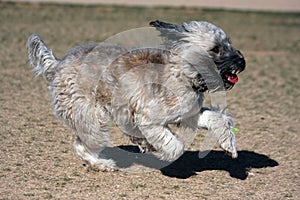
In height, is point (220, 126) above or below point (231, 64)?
below

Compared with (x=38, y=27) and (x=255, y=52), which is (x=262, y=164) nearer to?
(x=255, y=52)

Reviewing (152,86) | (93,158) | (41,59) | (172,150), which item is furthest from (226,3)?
(172,150)

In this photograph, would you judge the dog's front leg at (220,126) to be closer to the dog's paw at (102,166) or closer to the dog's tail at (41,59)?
the dog's paw at (102,166)

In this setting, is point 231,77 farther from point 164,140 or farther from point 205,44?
point 164,140

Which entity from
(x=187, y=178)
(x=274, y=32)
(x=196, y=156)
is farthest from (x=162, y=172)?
(x=274, y=32)

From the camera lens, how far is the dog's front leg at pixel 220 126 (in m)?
6.38

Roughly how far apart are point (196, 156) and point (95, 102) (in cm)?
181

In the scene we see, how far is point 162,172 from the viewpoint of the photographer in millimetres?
6762

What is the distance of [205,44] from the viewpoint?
240 inches

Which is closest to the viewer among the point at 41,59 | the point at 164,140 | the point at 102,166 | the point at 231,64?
the point at 231,64

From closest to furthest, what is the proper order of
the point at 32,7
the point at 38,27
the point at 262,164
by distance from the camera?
the point at 262,164 < the point at 38,27 < the point at 32,7

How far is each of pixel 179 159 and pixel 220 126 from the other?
1094 mm

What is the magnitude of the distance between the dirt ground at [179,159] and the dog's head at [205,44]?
47.4 inches

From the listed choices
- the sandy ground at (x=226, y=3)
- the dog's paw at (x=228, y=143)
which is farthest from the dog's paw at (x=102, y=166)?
the sandy ground at (x=226, y=3)
